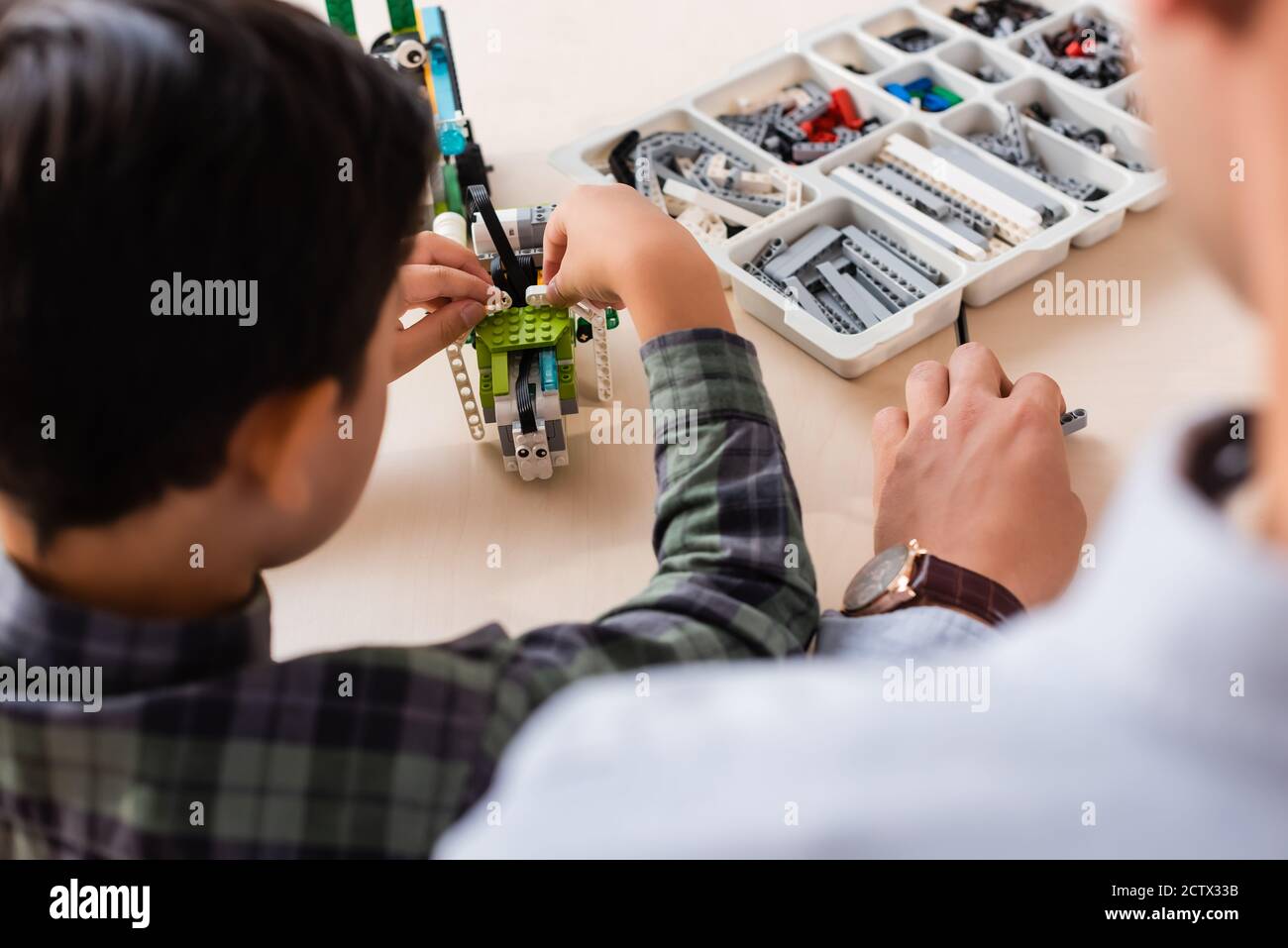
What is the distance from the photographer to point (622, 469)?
81 centimetres

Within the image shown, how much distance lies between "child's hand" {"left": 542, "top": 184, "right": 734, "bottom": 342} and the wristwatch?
0.20 metres

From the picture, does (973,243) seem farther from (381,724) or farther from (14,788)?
(14,788)

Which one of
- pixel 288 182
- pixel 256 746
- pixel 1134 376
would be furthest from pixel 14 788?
pixel 1134 376

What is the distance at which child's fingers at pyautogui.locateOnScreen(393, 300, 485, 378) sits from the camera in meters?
0.78

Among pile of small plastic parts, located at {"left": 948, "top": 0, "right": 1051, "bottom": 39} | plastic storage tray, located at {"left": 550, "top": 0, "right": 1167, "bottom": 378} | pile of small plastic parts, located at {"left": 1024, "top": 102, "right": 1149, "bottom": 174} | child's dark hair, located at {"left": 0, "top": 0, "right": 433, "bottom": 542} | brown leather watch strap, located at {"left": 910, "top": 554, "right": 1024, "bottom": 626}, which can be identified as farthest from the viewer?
pile of small plastic parts, located at {"left": 948, "top": 0, "right": 1051, "bottom": 39}

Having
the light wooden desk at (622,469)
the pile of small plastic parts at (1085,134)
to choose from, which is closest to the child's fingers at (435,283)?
the light wooden desk at (622,469)

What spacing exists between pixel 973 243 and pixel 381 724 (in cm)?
64

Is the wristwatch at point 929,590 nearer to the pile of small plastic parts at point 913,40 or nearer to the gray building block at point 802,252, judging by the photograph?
the gray building block at point 802,252

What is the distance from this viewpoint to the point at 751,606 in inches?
25.2

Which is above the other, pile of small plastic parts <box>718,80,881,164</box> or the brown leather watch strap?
pile of small plastic parts <box>718,80,881,164</box>

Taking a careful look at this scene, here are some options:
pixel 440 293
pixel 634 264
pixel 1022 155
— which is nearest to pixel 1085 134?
pixel 1022 155

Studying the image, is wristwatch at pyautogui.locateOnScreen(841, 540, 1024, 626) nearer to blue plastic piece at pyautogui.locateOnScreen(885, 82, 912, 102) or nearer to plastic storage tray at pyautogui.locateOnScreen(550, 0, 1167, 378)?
plastic storage tray at pyautogui.locateOnScreen(550, 0, 1167, 378)

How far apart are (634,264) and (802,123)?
15.1 inches

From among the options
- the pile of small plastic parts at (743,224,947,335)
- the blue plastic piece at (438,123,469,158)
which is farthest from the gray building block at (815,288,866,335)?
the blue plastic piece at (438,123,469,158)
